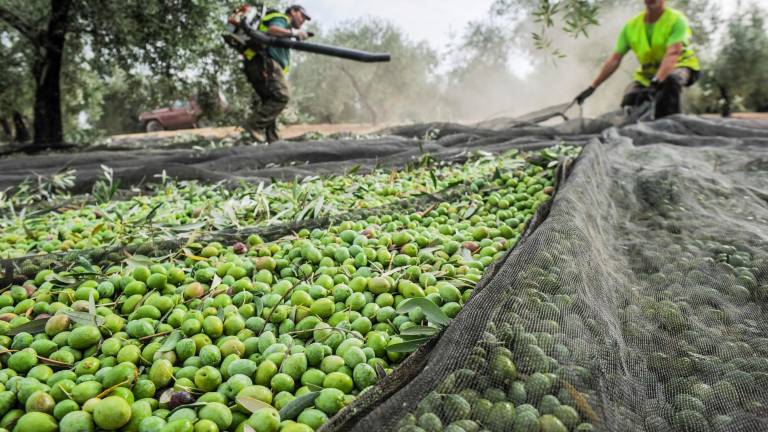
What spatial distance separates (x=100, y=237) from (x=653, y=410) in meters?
2.69

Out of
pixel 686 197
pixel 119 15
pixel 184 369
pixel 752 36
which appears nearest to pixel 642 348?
pixel 184 369

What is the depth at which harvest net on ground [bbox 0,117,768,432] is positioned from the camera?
1.06 metres

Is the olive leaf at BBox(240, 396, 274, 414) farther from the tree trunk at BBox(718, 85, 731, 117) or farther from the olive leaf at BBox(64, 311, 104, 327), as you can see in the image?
the tree trunk at BBox(718, 85, 731, 117)

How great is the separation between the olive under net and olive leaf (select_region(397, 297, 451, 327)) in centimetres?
14

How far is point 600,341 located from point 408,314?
1.98 ft

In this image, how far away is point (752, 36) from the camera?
14.7 m

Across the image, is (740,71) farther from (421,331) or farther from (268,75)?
(421,331)

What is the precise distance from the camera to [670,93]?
277 inches

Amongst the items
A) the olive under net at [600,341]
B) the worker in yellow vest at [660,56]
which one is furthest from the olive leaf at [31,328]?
the worker in yellow vest at [660,56]

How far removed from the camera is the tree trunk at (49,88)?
8.60 meters

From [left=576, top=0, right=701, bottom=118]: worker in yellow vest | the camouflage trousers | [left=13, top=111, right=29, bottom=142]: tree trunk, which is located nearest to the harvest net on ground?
[left=576, top=0, right=701, bottom=118]: worker in yellow vest

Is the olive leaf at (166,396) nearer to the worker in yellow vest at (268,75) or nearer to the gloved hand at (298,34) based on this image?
the gloved hand at (298,34)

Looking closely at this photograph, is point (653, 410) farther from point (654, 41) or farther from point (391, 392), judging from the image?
point (654, 41)

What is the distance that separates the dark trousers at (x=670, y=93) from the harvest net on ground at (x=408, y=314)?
4.66 m
